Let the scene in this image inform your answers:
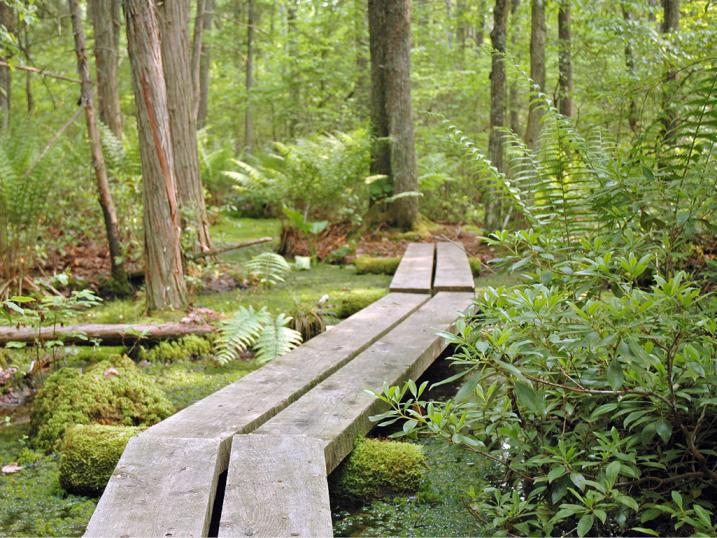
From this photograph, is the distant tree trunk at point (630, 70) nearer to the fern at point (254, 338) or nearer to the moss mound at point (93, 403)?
the fern at point (254, 338)

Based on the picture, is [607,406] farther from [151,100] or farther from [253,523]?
[151,100]

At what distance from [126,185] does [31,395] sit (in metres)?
4.36

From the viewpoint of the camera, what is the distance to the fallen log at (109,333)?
4.66m

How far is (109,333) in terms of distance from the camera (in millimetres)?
4906

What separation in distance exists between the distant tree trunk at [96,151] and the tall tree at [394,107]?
5.11 meters

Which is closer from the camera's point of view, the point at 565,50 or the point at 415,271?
the point at 415,271

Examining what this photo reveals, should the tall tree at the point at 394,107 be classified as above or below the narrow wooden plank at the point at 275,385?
above

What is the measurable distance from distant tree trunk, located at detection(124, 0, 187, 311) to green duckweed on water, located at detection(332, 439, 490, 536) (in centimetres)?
320

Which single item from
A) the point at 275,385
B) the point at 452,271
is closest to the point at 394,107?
the point at 452,271

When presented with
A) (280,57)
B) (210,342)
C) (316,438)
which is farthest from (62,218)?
(280,57)

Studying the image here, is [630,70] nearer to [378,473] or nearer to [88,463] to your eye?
[378,473]

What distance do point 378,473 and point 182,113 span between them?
6.03m

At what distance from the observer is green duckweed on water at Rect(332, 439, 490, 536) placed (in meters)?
2.59

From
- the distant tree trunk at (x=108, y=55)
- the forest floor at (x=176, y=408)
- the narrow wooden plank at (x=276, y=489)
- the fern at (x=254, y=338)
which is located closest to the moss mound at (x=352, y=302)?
the forest floor at (x=176, y=408)
